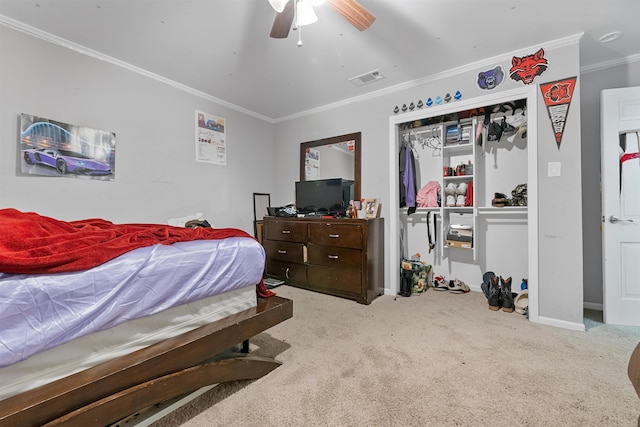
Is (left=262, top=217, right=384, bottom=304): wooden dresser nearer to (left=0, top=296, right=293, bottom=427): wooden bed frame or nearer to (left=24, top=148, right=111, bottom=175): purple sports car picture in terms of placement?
(left=0, top=296, right=293, bottom=427): wooden bed frame

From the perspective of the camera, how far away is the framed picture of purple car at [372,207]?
3309mm

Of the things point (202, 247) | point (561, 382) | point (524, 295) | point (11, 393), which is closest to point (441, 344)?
point (561, 382)

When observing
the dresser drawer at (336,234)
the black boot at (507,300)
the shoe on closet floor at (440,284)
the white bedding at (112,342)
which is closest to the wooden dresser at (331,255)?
→ the dresser drawer at (336,234)

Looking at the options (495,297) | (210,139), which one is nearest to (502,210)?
(495,297)

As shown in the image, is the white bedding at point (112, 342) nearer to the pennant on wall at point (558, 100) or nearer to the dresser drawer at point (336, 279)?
the dresser drawer at point (336, 279)

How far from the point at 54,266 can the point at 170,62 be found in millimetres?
2482

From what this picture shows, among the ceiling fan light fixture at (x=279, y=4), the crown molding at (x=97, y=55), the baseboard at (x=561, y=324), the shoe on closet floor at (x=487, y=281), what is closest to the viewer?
the ceiling fan light fixture at (x=279, y=4)

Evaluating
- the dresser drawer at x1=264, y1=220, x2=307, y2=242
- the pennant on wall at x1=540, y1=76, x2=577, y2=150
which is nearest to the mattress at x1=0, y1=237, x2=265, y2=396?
the dresser drawer at x1=264, y1=220, x2=307, y2=242

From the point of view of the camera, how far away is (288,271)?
360 centimetres

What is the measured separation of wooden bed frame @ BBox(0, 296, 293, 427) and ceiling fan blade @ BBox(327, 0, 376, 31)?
73.8 inches

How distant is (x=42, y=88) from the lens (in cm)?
230

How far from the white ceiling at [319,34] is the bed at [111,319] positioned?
1.64 m

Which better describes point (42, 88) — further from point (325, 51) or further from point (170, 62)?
point (325, 51)

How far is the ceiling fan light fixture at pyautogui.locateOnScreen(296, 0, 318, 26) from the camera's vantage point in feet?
5.55
